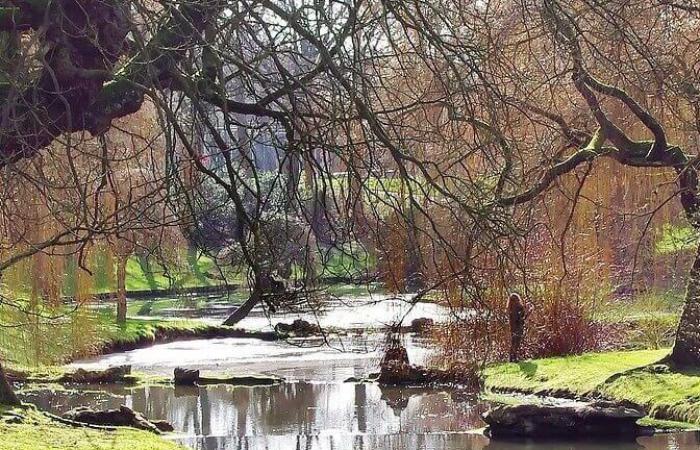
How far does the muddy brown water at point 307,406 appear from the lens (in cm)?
1572

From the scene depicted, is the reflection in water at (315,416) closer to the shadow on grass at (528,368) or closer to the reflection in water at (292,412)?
the reflection in water at (292,412)

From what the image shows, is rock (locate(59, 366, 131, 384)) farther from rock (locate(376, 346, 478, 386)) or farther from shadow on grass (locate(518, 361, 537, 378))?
shadow on grass (locate(518, 361, 537, 378))

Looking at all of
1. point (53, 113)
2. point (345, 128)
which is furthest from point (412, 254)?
point (53, 113)

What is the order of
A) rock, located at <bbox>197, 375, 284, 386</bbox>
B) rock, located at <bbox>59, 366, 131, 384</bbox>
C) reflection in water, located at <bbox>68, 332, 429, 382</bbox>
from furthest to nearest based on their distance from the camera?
1. reflection in water, located at <bbox>68, 332, 429, 382</bbox>
2. rock, located at <bbox>59, 366, 131, 384</bbox>
3. rock, located at <bbox>197, 375, 284, 386</bbox>

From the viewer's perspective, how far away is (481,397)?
20328 mm

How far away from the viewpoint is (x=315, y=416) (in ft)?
61.6

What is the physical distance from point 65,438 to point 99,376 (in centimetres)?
1495

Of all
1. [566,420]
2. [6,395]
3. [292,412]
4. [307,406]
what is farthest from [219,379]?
[6,395]

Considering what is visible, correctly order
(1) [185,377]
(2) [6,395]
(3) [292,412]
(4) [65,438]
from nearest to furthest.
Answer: (4) [65,438], (2) [6,395], (3) [292,412], (1) [185,377]

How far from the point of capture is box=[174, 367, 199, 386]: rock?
23.1m

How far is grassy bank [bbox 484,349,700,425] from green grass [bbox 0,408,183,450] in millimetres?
8113

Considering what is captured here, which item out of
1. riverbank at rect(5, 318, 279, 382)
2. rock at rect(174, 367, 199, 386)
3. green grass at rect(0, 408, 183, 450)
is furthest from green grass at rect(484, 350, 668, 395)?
riverbank at rect(5, 318, 279, 382)

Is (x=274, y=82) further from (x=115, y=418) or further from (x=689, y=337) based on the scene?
(x=689, y=337)

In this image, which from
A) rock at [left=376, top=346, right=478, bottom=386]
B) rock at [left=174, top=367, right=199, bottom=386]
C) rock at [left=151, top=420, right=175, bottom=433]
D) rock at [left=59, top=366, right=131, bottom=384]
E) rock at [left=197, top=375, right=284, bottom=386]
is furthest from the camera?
rock at [left=59, top=366, right=131, bottom=384]
